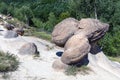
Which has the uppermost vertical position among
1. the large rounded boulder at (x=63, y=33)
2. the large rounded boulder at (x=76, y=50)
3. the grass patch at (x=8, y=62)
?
the large rounded boulder at (x=63, y=33)

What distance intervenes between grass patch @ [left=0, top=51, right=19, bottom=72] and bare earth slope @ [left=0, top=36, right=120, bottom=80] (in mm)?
261

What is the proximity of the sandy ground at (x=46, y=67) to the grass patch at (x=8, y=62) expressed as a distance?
25 cm

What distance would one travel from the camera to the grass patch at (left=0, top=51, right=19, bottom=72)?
1672 cm

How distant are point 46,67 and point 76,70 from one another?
1522 mm

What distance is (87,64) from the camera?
1841 centimetres

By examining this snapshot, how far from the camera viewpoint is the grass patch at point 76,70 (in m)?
17.1

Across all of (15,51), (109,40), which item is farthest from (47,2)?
(15,51)

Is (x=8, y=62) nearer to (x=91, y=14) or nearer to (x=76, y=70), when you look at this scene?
(x=76, y=70)

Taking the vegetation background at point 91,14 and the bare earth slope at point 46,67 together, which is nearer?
the bare earth slope at point 46,67

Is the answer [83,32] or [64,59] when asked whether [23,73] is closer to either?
[64,59]

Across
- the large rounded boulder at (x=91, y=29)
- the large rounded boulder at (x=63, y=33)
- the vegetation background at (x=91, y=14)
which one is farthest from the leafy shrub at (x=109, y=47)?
the large rounded boulder at (x=63, y=33)

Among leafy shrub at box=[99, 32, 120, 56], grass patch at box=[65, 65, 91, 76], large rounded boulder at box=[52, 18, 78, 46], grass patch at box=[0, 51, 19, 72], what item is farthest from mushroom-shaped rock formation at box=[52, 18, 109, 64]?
leafy shrub at box=[99, 32, 120, 56]

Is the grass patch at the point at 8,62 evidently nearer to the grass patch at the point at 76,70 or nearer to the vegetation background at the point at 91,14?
the grass patch at the point at 76,70

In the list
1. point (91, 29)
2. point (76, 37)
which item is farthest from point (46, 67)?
point (91, 29)
